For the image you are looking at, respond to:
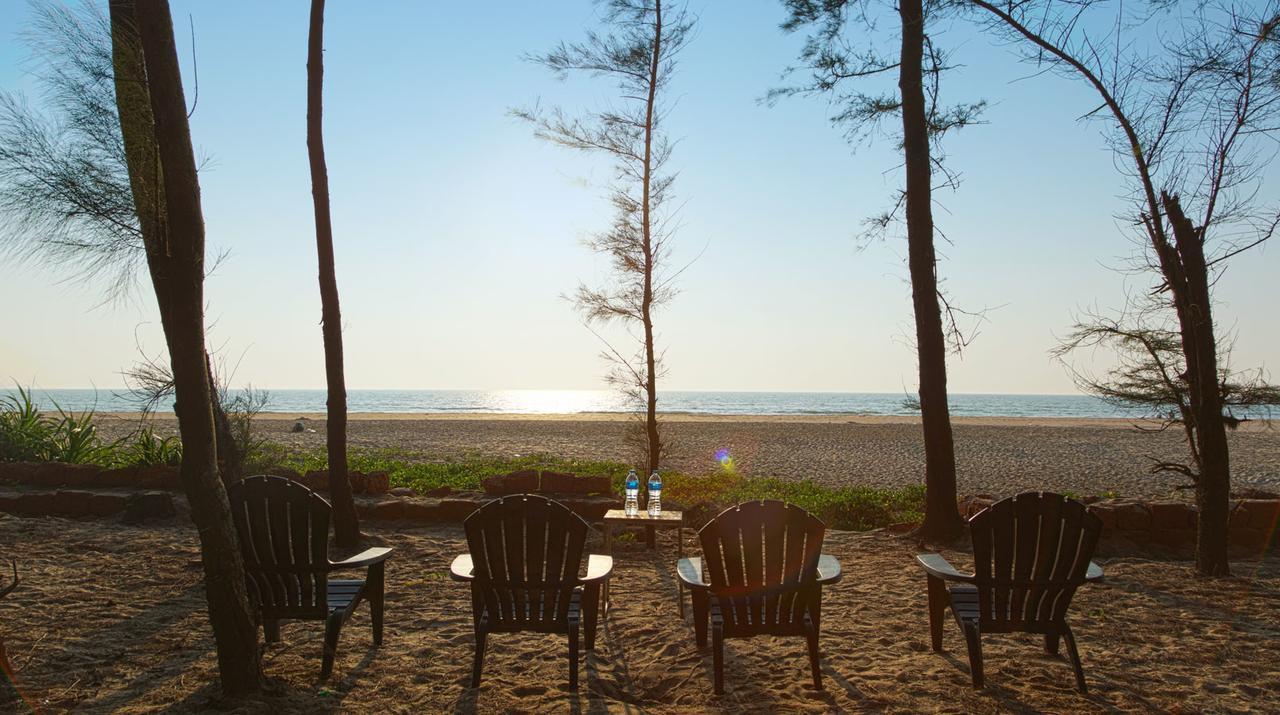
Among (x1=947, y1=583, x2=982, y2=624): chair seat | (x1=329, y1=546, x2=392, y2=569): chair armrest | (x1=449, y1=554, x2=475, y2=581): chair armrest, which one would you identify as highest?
(x1=329, y1=546, x2=392, y2=569): chair armrest

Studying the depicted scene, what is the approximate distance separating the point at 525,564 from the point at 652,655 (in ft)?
3.18

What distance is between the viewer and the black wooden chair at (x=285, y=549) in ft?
13.3

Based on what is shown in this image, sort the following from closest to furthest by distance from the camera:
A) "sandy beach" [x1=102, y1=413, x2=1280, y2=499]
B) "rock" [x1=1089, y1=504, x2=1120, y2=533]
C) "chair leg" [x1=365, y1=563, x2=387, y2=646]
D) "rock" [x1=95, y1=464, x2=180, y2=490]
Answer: "chair leg" [x1=365, y1=563, x2=387, y2=646] → "rock" [x1=1089, y1=504, x2=1120, y2=533] → "rock" [x1=95, y1=464, x2=180, y2=490] → "sandy beach" [x1=102, y1=413, x2=1280, y2=499]

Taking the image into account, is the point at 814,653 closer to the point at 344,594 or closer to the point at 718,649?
the point at 718,649

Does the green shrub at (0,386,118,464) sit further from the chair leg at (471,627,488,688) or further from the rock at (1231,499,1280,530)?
the rock at (1231,499,1280,530)

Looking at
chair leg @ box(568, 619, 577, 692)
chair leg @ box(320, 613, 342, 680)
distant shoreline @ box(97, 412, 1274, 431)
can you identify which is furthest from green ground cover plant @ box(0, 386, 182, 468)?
distant shoreline @ box(97, 412, 1274, 431)

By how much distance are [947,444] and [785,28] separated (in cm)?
478

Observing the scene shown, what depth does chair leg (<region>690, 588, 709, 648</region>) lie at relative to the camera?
4109mm

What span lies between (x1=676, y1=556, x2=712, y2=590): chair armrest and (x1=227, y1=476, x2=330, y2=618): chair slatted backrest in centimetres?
185

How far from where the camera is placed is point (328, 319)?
7.15 m

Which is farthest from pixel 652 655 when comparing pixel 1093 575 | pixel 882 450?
pixel 882 450

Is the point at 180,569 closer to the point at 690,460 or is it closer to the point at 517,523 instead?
the point at 517,523

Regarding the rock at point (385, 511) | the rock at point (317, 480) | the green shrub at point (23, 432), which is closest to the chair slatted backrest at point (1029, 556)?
the rock at point (385, 511)

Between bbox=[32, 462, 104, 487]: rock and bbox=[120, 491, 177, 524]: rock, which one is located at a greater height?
bbox=[32, 462, 104, 487]: rock
